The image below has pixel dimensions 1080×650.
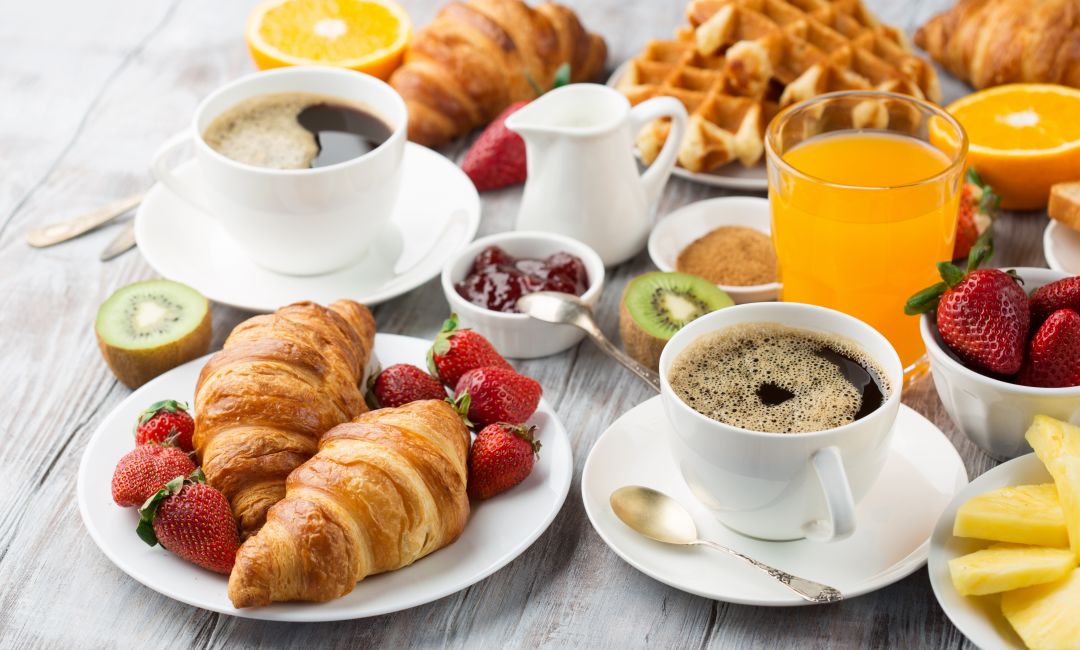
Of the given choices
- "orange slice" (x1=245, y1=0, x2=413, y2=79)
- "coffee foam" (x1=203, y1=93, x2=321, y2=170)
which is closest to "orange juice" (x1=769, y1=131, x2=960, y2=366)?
"coffee foam" (x1=203, y1=93, x2=321, y2=170)

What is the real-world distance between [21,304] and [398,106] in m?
0.86

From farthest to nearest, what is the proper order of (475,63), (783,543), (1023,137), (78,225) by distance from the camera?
1. (475,63)
2. (78,225)
3. (1023,137)
4. (783,543)

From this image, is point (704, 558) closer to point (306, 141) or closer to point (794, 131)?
point (794, 131)

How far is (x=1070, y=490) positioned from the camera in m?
1.50

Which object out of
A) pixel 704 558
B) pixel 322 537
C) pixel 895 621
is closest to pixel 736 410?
pixel 704 558

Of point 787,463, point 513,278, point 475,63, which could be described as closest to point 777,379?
point 787,463

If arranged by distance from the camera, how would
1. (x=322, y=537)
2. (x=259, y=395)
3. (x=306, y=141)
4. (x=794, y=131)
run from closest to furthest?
(x=322, y=537)
(x=259, y=395)
(x=794, y=131)
(x=306, y=141)

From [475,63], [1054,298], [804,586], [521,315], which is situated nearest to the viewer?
[804,586]

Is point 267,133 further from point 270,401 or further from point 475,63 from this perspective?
point 270,401

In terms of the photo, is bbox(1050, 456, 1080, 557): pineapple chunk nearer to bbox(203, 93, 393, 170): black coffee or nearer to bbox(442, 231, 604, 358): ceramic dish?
bbox(442, 231, 604, 358): ceramic dish

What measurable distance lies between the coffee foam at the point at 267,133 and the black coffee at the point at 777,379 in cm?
96

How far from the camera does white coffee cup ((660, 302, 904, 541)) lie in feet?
4.88

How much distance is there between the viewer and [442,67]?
111 inches

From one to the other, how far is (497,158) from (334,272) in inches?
19.9
